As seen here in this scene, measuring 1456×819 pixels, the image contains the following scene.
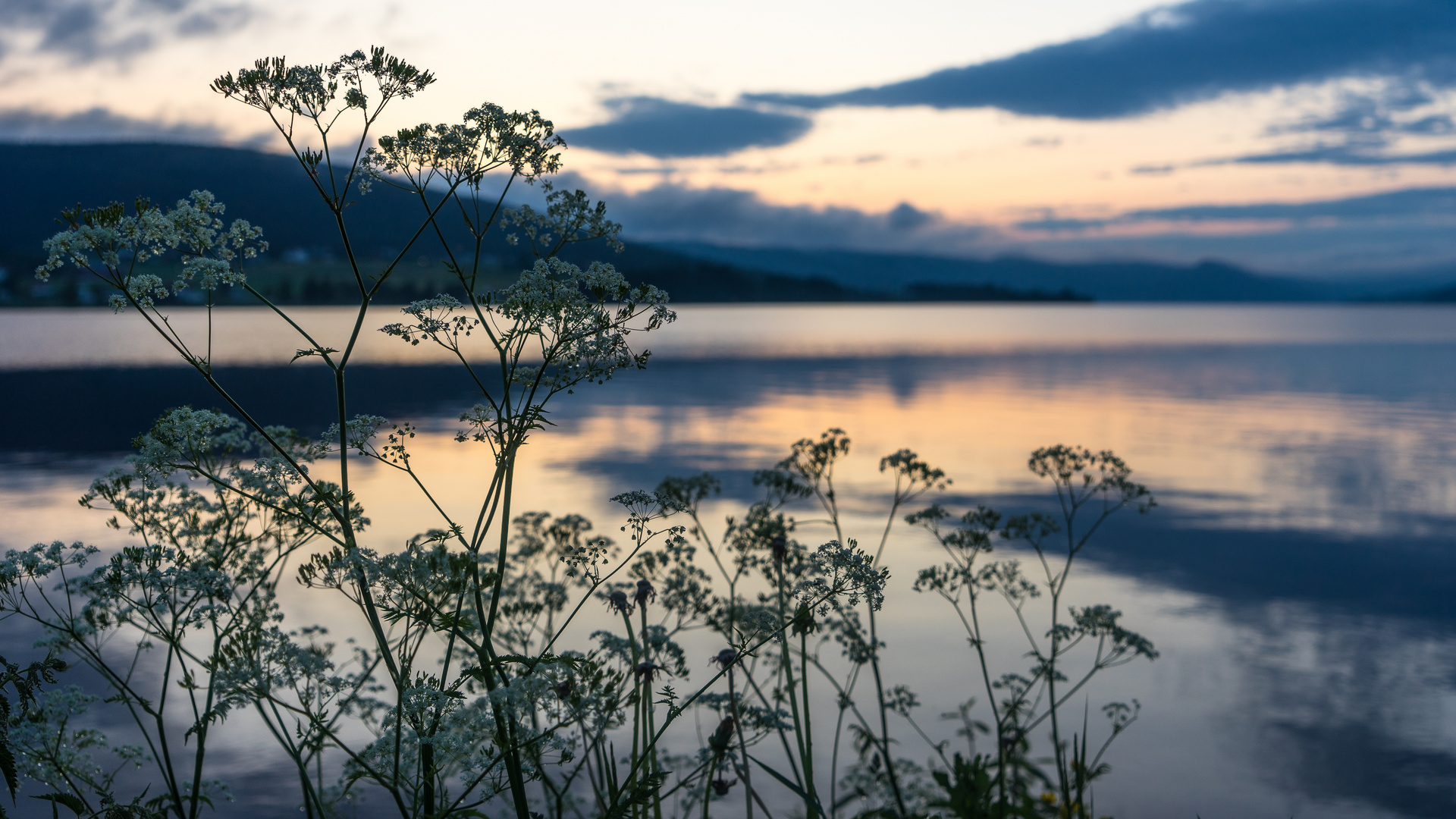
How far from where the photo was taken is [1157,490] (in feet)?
75.1

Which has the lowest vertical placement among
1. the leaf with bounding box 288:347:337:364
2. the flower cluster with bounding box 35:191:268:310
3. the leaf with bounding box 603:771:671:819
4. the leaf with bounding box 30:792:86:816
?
the leaf with bounding box 30:792:86:816

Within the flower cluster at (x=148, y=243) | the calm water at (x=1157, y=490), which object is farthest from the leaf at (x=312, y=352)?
the calm water at (x=1157, y=490)

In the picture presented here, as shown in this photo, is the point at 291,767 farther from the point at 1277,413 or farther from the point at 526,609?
the point at 1277,413

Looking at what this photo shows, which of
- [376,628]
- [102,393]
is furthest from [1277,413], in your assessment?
[102,393]

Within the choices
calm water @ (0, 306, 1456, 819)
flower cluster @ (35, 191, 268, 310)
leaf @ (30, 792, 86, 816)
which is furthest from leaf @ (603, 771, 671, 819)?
calm water @ (0, 306, 1456, 819)

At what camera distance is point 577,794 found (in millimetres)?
8312

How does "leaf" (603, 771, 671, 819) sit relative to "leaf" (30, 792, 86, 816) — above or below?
above

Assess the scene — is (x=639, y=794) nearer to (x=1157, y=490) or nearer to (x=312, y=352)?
(x=312, y=352)

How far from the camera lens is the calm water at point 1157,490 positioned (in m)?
10.5

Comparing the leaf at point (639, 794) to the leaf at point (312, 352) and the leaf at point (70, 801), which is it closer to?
the leaf at point (312, 352)

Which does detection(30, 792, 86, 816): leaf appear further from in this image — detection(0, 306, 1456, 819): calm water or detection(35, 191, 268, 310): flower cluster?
detection(0, 306, 1456, 819): calm water

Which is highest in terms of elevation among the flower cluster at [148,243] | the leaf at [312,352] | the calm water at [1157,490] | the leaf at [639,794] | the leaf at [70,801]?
the flower cluster at [148,243]

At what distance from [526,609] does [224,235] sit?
374cm

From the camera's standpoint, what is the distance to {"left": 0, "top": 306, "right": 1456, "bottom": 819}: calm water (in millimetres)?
10500
